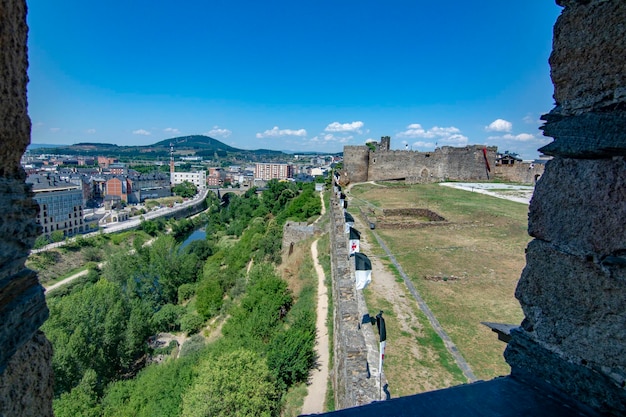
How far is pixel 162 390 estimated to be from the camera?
11.6 m

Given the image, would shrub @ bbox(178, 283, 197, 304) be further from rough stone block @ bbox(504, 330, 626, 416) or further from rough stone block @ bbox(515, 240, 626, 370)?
rough stone block @ bbox(515, 240, 626, 370)

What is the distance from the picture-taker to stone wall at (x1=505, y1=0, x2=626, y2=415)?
5.36 feet

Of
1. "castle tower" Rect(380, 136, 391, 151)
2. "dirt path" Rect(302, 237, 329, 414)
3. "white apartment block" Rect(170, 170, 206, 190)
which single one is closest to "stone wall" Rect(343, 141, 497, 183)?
"castle tower" Rect(380, 136, 391, 151)

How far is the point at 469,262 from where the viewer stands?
1323cm

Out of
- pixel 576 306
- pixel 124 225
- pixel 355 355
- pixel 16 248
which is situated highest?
pixel 16 248

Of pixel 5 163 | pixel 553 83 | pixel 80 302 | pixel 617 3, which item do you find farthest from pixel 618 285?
pixel 80 302

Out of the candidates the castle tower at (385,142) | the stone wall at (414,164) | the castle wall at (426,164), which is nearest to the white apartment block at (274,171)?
→ the castle tower at (385,142)

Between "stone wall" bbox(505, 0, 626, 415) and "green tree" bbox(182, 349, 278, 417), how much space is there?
306 inches

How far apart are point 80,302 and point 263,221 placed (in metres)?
26.8

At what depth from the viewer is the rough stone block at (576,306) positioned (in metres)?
1.62

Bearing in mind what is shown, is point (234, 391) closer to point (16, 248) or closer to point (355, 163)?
point (16, 248)

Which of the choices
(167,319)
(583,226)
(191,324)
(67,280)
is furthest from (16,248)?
(67,280)

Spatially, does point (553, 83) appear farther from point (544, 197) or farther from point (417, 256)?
point (417, 256)

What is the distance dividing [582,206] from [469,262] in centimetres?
1248
